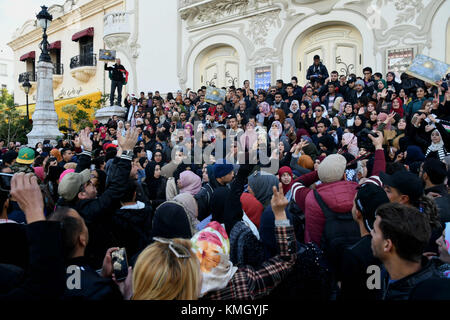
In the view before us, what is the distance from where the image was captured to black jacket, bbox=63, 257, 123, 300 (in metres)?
1.88

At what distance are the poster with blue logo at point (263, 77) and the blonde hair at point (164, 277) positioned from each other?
539 inches

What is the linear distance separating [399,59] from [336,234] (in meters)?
10.8

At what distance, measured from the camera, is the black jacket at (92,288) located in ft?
6.18

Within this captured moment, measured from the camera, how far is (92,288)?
6.37 feet

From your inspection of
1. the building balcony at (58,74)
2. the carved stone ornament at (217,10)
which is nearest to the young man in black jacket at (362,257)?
the carved stone ornament at (217,10)

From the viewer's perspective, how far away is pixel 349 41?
13.6 m

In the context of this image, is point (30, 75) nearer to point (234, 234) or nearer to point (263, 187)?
point (263, 187)

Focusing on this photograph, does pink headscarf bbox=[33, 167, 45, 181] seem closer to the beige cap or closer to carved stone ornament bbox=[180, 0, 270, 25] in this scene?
the beige cap

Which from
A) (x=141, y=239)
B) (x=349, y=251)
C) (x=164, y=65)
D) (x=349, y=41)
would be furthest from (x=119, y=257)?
(x=164, y=65)

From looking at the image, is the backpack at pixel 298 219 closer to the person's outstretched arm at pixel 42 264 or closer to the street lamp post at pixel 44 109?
the person's outstretched arm at pixel 42 264

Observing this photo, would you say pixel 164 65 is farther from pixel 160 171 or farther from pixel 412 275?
pixel 412 275

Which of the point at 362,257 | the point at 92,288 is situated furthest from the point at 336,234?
the point at 92,288

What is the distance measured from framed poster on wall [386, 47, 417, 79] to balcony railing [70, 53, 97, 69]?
1746 centimetres

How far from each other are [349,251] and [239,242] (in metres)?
0.69
